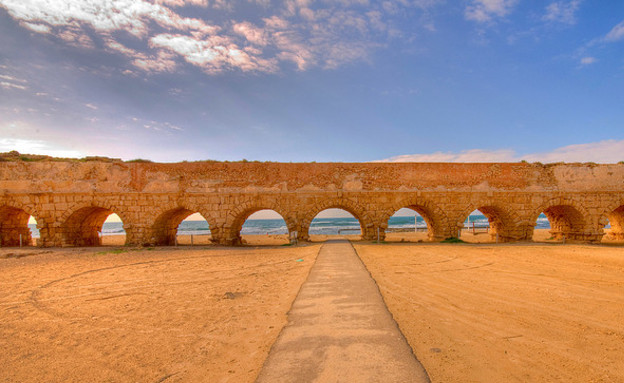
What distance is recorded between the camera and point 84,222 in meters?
15.8

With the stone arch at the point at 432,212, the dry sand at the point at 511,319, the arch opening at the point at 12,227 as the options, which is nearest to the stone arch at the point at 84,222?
the arch opening at the point at 12,227

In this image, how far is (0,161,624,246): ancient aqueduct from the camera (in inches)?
569

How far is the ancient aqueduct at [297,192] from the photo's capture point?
47.4 feet

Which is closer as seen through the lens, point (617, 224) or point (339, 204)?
point (339, 204)

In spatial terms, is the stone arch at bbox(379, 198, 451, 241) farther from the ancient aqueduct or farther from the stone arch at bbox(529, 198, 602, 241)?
the stone arch at bbox(529, 198, 602, 241)

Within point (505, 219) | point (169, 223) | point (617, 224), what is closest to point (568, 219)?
point (505, 219)

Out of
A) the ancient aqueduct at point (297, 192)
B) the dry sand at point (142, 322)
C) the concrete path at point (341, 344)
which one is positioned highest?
the ancient aqueduct at point (297, 192)

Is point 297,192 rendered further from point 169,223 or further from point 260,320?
point 260,320

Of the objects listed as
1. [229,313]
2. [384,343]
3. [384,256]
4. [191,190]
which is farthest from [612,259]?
[191,190]

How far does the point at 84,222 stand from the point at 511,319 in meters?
19.4

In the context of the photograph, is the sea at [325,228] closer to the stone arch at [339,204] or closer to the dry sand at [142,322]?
the stone arch at [339,204]

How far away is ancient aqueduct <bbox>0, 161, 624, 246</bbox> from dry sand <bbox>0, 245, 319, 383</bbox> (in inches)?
242

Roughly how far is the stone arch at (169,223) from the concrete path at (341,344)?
10971mm

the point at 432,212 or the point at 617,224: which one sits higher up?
the point at 432,212
